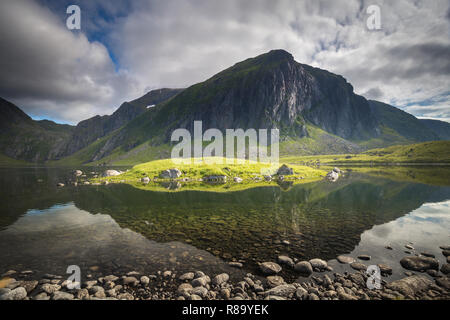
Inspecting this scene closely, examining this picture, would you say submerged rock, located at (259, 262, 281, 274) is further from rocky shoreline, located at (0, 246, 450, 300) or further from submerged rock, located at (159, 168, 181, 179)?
submerged rock, located at (159, 168, 181, 179)

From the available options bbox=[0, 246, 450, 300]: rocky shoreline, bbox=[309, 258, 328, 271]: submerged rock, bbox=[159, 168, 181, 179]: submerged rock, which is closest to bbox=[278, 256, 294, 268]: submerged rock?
bbox=[0, 246, 450, 300]: rocky shoreline

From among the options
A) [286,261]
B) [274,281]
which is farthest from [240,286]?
[286,261]

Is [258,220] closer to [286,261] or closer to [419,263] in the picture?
[286,261]

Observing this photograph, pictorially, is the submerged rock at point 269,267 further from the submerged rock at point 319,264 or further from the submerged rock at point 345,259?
the submerged rock at point 345,259

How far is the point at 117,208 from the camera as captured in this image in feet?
118

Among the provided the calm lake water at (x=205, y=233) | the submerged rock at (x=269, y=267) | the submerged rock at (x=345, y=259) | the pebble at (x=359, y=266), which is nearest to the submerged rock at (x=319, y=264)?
the calm lake water at (x=205, y=233)

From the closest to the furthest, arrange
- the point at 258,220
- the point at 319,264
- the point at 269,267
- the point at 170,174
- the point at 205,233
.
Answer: the point at 269,267, the point at 319,264, the point at 205,233, the point at 258,220, the point at 170,174

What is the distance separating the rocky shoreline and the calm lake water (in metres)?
0.97

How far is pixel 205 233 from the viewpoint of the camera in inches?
925

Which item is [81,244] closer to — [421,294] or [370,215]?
[421,294]

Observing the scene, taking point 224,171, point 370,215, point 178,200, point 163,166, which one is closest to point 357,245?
point 370,215

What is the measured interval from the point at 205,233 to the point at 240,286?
10883 mm

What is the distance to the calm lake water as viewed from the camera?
17.0 meters

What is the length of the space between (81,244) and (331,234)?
2623 centimetres
